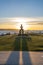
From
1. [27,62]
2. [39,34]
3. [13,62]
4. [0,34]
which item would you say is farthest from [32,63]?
[39,34]

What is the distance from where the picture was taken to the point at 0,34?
35125 millimetres

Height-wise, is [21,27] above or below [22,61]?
above

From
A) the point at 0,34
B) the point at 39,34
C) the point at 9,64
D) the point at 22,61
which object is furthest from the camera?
the point at 39,34

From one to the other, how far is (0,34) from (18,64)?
90.7 feet

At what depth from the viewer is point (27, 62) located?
8172 millimetres

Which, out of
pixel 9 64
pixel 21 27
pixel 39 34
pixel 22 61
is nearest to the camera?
pixel 9 64

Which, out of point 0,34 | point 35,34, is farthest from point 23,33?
point 35,34

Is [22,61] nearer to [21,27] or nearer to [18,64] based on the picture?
[18,64]

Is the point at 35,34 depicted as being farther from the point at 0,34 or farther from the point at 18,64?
the point at 18,64

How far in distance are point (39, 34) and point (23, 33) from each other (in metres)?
10.6

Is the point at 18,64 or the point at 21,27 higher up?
the point at 21,27

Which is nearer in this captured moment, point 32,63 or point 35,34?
point 32,63

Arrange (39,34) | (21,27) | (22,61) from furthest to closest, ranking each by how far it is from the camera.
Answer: (39,34) → (21,27) → (22,61)

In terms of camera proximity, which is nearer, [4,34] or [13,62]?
[13,62]
